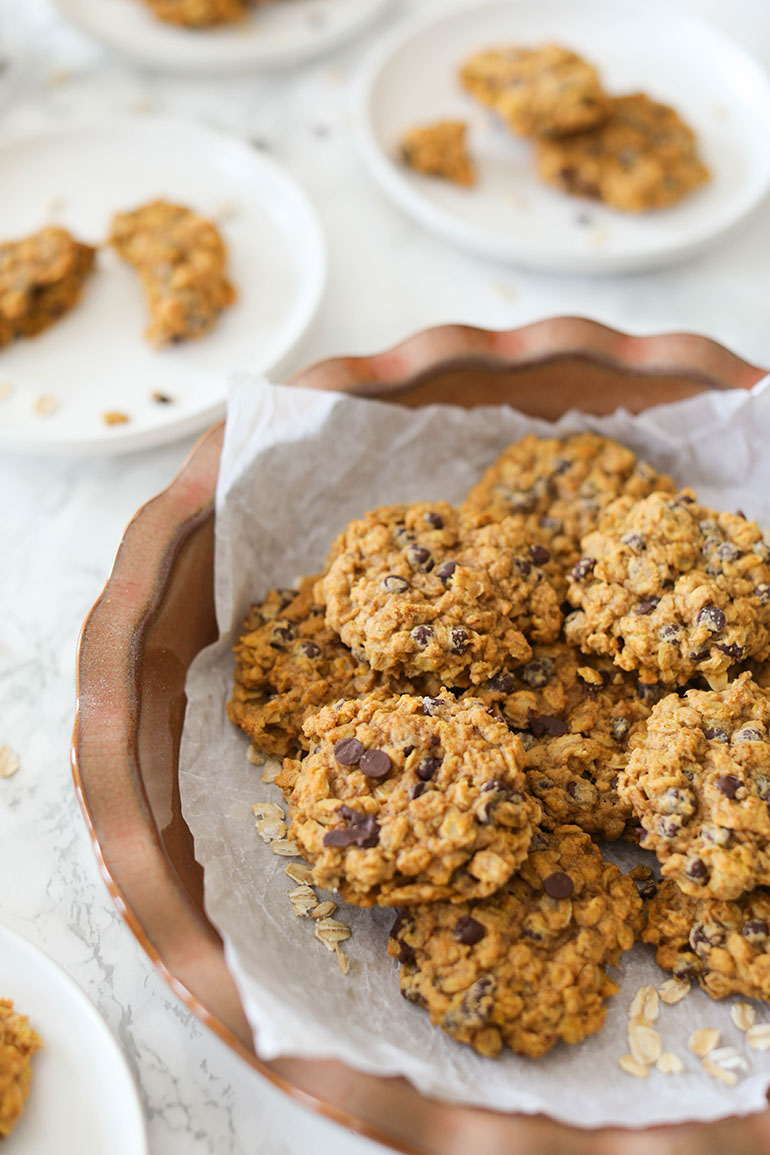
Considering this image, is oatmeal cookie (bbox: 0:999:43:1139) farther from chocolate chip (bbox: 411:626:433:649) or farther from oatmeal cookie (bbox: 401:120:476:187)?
oatmeal cookie (bbox: 401:120:476:187)

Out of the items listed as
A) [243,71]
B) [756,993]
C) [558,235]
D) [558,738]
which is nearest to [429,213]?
[558,235]

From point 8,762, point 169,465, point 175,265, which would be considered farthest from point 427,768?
point 175,265

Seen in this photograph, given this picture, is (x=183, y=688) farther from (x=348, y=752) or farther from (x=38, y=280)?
(x=38, y=280)

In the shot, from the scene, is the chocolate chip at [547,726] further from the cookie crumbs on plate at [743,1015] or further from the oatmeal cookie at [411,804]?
the cookie crumbs on plate at [743,1015]

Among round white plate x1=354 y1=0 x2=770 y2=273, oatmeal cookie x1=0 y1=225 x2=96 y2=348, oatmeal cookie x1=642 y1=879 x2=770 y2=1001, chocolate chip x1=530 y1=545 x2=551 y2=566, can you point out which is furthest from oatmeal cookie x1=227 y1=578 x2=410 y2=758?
round white plate x1=354 y1=0 x2=770 y2=273

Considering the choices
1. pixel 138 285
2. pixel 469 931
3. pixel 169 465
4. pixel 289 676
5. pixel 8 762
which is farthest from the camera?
pixel 138 285
